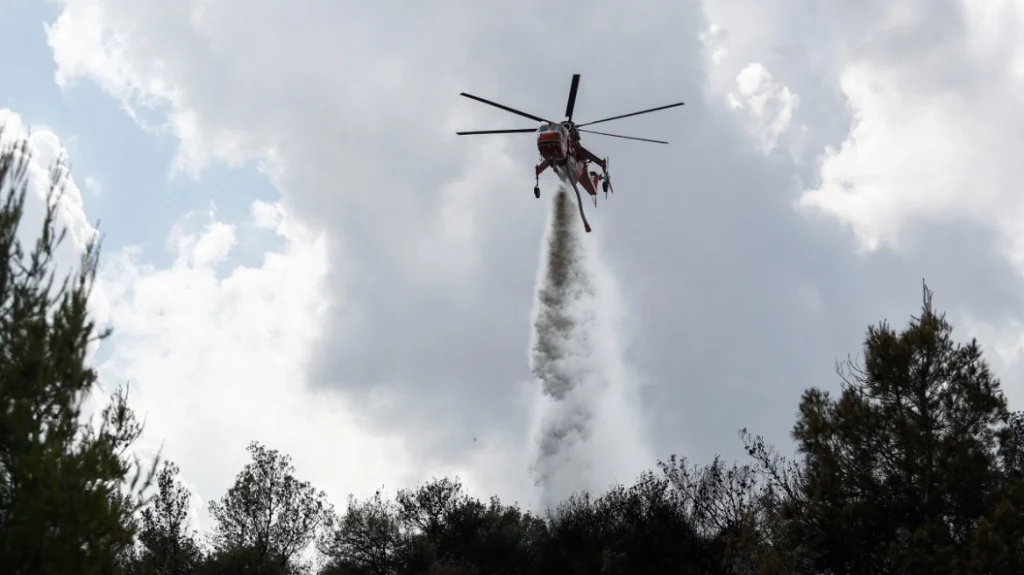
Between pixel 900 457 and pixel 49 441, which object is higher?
pixel 900 457

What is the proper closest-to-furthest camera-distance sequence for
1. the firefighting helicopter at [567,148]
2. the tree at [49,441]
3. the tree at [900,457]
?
1. the tree at [49,441]
2. the tree at [900,457]
3. the firefighting helicopter at [567,148]

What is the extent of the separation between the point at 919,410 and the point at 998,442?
2.15 metres

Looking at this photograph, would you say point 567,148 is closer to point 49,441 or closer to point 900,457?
point 900,457

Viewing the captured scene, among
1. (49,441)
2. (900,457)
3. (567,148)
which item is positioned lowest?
(49,441)

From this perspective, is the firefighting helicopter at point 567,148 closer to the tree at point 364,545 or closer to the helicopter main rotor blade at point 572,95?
the helicopter main rotor blade at point 572,95

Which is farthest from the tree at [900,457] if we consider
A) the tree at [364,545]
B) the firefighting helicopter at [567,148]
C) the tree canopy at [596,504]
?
the tree at [364,545]

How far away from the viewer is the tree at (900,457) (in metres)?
25.8

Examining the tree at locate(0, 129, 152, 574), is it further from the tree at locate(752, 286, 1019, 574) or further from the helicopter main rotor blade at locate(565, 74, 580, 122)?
the helicopter main rotor blade at locate(565, 74, 580, 122)

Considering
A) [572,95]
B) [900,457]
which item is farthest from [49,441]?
[572,95]

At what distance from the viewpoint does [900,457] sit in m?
27.1

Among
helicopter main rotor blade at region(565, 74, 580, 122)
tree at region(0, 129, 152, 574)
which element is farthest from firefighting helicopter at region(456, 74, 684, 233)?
tree at region(0, 129, 152, 574)

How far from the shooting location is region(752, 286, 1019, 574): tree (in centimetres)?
2584

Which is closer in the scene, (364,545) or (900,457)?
(900,457)

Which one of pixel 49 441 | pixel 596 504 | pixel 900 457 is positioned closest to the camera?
pixel 49 441
